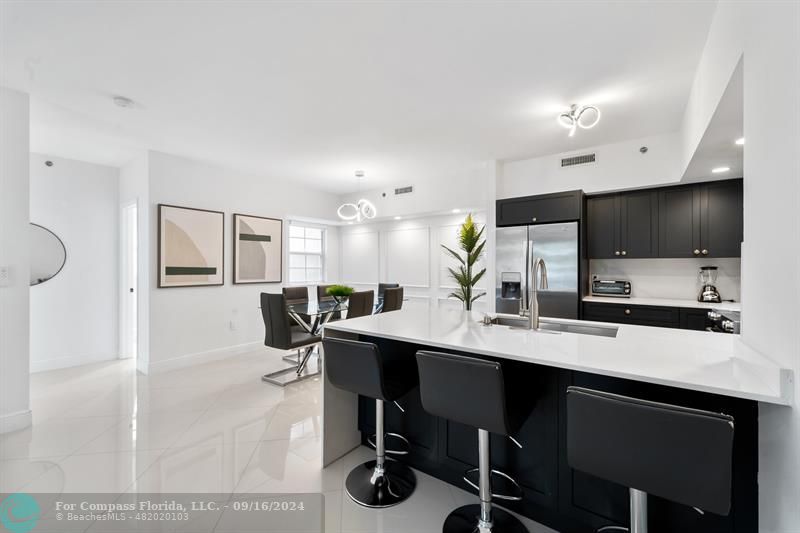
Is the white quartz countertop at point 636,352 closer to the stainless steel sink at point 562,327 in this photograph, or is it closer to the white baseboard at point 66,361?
the stainless steel sink at point 562,327

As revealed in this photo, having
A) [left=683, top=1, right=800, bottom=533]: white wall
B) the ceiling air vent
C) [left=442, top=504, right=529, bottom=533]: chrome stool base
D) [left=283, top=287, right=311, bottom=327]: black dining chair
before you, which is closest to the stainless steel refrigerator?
the ceiling air vent

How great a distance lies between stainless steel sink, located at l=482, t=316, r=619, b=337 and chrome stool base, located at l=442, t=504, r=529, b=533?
1.07 meters

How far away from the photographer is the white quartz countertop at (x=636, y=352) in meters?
1.08

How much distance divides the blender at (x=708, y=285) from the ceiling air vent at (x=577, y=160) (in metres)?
1.71

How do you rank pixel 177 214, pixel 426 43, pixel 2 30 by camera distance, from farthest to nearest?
pixel 177 214 < pixel 426 43 < pixel 2 30

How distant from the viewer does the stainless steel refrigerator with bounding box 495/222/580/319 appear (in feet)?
12.8

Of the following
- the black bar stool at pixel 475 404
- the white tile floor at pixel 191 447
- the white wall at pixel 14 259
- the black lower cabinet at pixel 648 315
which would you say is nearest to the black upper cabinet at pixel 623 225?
the black lower cabinet at pixel 648 315

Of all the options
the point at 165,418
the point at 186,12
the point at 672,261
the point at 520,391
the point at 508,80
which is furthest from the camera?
the point at 672,261

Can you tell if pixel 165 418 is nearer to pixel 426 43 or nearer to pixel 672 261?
pixel 426 43

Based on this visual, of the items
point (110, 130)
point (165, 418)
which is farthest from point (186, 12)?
point (165, 418)

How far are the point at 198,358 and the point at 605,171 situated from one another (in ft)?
18.2

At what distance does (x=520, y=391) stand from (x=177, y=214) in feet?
14.7

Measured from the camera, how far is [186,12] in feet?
6.16

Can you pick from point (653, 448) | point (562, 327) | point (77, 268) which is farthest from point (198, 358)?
point (653, 448)
